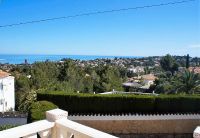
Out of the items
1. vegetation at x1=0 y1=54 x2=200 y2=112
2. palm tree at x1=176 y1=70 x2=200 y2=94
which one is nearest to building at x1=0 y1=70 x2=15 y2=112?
vegetation at x1=0 y1=54 x2=200 y2=112

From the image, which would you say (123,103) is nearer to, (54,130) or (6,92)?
(54,130)

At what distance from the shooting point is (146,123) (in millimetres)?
20062

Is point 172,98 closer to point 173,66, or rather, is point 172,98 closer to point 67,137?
point 67,137

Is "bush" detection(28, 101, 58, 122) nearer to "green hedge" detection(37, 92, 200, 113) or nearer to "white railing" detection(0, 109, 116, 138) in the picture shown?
"green hedge" detection(37, 92, 200, 113)

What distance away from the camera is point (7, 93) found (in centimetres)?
4838

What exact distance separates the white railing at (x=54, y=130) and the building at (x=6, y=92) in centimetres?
A: 4314

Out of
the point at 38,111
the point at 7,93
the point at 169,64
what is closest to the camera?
the point at 38,111

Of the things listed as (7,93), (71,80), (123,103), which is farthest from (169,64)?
(123,103)

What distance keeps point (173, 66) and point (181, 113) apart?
73.0 metres

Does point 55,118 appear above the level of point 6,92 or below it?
above

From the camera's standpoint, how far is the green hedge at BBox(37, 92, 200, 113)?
67.5ft

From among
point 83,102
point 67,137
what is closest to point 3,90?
point 83,102

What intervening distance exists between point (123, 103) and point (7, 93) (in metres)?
31.1

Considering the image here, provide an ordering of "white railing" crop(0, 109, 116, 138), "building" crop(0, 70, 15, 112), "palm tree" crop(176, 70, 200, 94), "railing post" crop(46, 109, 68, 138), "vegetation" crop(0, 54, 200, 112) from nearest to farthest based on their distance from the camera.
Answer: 1. "white railing" crop(0, 109, 116, 138)
2. "railing post" crop(46, 109, 68, 138)
3. "palm tree" crop(176, 70, 200, 94)
4. "vegetation" crop(0, 54, 200, 112)
5. "building" crop(0, 70, 15, 112)
